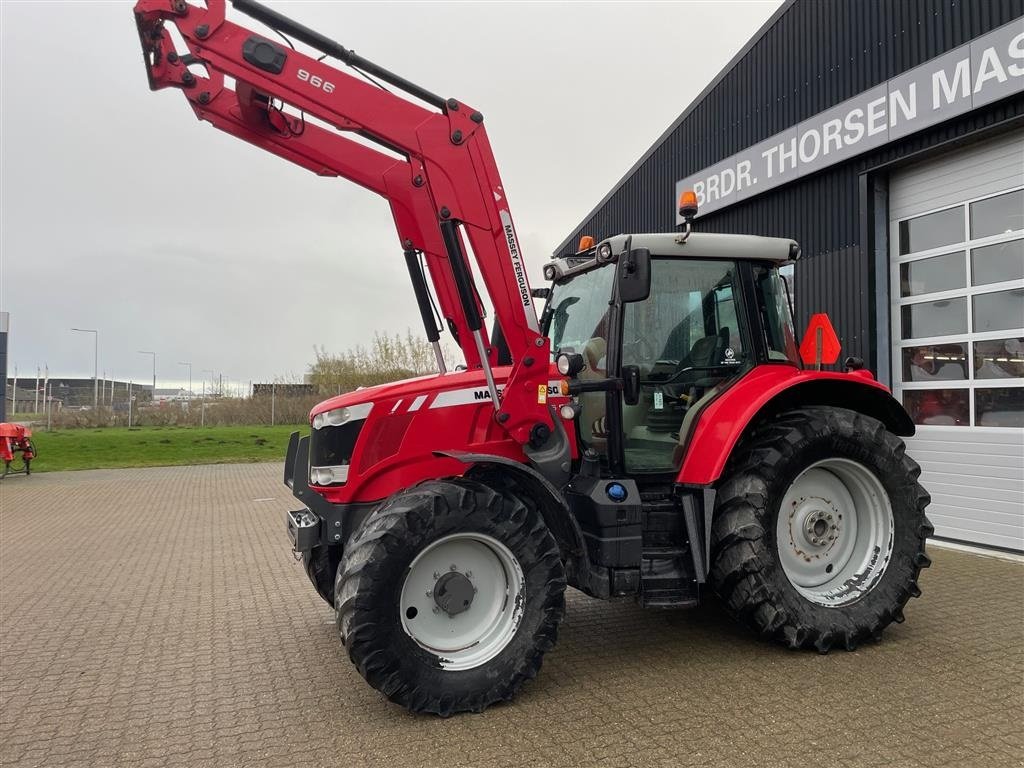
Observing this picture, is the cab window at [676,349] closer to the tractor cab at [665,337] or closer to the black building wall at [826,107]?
the tractor cab at [665,337]

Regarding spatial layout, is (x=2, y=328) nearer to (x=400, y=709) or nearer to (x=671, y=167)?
(x=671, y=167)

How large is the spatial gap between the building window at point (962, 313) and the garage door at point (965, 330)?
0.4 inches

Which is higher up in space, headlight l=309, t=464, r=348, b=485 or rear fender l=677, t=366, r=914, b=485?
rear fender l=677, t=366, r=914, b=485

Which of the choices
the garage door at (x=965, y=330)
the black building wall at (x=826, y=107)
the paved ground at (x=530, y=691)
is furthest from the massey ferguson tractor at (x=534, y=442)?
the black building wall at (x=826, y=107)

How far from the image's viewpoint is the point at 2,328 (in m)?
17.7

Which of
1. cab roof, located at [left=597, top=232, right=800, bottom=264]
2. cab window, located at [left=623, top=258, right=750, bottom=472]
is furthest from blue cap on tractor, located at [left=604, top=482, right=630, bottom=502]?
cab roof, located at [left=597, top=232, right=800, bottom=264]

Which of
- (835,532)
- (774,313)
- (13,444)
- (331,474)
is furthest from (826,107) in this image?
(13,444)

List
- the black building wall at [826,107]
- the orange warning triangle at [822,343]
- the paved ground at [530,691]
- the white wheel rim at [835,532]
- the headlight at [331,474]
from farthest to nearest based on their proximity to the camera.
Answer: the black building wall at [826,107], the orange warning triangle at [822,343], the white wheel rim at [835,532], the headlight at [331,474], the paved ground at [530,691]

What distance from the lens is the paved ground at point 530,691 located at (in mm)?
3014

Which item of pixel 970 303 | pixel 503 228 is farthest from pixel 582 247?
pixel 970 303

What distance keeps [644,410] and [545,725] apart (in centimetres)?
182

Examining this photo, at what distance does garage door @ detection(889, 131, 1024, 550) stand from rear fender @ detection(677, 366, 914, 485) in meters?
3.00

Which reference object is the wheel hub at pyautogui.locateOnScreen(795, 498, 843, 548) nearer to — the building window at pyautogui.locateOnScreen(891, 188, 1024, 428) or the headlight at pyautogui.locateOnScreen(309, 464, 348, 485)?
Result: the headlight at pyautogui.locateOnScreen(309, 464, 348, 485)

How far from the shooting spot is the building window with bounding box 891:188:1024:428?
265 inches
